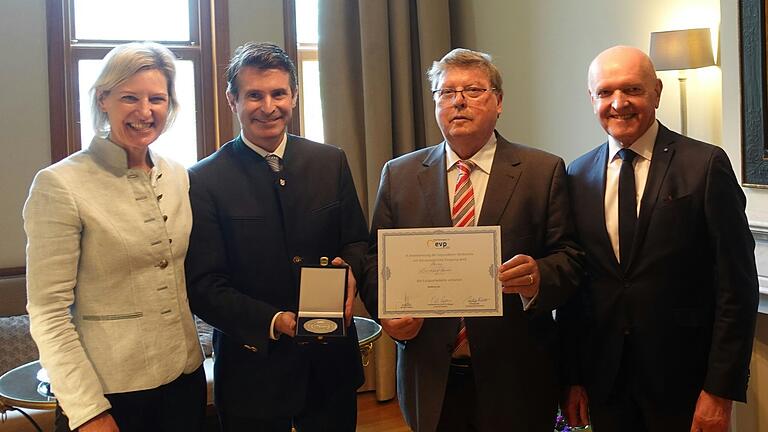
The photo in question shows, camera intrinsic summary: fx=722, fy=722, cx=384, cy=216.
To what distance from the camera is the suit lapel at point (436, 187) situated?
1.84m

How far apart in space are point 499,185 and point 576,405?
64 centimetres

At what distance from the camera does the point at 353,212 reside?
1.93 metres

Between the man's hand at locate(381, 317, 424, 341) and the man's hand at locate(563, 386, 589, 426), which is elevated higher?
the man's hand at locate(381, 317, 424, 341)

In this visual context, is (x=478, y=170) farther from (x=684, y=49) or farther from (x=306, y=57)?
(x=306, y=57)

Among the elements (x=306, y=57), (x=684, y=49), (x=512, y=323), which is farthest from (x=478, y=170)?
(x=306, y=57)

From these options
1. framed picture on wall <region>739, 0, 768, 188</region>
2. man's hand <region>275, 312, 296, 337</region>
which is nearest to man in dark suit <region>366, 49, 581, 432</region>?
man's hand <region>275, 312, 296, 337</region>

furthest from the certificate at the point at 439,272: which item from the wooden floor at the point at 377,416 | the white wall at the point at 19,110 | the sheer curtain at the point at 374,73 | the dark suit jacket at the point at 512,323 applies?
the white wall at the point at 19,110

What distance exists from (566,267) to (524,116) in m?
2.30

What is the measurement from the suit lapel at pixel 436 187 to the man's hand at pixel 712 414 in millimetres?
738

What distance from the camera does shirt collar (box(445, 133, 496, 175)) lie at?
6.15 feet

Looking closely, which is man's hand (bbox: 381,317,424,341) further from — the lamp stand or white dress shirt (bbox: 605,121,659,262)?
the lamp stand

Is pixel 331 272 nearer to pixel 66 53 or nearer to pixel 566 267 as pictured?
pixel 566 267

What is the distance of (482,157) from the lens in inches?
74.4
